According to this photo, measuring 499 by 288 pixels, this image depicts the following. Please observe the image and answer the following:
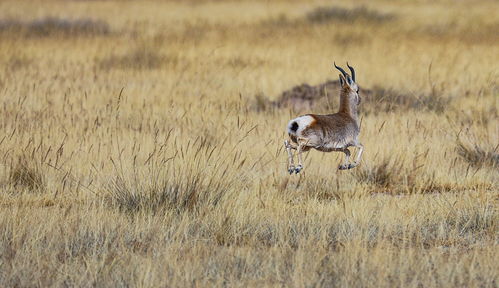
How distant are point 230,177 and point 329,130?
1.00m

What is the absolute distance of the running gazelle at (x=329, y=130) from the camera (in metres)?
5.48

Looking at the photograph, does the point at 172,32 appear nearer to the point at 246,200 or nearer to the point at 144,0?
the point at 144,0

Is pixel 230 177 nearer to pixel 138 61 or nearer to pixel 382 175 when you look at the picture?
pixel 382 175

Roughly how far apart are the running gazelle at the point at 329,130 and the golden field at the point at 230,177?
0.46 meters

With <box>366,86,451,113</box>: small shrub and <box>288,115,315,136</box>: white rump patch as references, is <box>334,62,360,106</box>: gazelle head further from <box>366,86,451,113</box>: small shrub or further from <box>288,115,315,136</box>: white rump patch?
<box>366,86,451,113</box>: small shrub

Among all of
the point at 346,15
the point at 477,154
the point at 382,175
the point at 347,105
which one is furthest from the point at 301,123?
the point at 346,15

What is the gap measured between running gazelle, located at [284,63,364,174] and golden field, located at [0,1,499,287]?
0.46 meters

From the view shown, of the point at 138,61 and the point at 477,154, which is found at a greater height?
the point at 477,154

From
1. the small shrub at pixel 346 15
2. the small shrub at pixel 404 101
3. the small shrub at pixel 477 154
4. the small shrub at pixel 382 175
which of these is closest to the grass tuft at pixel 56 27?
the small shrub at pixel 346 15

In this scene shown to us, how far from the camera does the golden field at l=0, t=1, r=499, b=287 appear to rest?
480cm

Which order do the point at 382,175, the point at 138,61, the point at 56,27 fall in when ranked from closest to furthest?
the point at 382,175 < the point at 138,61 < the point at 56,27

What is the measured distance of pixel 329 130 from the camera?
18.7 feet

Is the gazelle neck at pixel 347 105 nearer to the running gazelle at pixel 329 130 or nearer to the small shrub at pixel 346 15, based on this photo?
the running gazelle at pixel 329 130

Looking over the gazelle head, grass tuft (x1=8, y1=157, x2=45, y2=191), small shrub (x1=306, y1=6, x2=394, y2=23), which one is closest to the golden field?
grass tuft (x1=8, y1=157, x2=45, y2=191)
